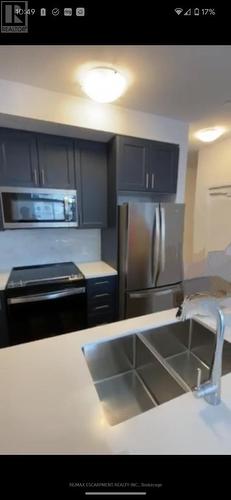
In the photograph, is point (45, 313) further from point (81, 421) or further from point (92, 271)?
point (81, 421)

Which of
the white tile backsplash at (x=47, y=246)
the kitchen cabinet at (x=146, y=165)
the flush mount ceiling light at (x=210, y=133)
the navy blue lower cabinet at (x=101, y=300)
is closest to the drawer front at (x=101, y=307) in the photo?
the navy blue lower cabinet at (x=101, y=300)

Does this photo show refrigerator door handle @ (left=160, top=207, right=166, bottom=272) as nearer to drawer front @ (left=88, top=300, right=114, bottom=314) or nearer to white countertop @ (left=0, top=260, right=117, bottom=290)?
white countertop @ (left=0, top=260, right=117, bottom=290)

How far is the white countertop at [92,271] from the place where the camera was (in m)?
2.14

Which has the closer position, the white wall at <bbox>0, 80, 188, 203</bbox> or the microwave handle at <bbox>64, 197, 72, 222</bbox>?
the white wall at <bbox>0, 80, 188, 203</bbox>

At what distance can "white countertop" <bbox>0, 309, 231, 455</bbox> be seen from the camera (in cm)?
59

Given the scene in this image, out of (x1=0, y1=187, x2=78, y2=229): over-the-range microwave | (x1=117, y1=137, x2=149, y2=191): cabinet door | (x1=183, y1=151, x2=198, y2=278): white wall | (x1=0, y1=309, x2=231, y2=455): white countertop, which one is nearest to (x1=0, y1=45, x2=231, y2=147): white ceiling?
(x1=117, y1=137, x2=149, y2=191): cabinet door

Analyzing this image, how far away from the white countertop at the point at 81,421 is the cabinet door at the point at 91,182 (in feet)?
5.57

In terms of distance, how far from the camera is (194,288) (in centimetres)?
333

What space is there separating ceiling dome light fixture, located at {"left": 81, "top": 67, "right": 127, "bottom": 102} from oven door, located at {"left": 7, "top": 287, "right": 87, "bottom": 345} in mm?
1609

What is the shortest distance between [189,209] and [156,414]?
12.5 ft

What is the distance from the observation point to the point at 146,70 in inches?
57.0

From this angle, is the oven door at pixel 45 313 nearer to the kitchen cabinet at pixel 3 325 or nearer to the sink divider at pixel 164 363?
the kitchen cabinet at pixel 3 325

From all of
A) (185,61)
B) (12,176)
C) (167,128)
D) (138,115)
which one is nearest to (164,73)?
(185,61)
